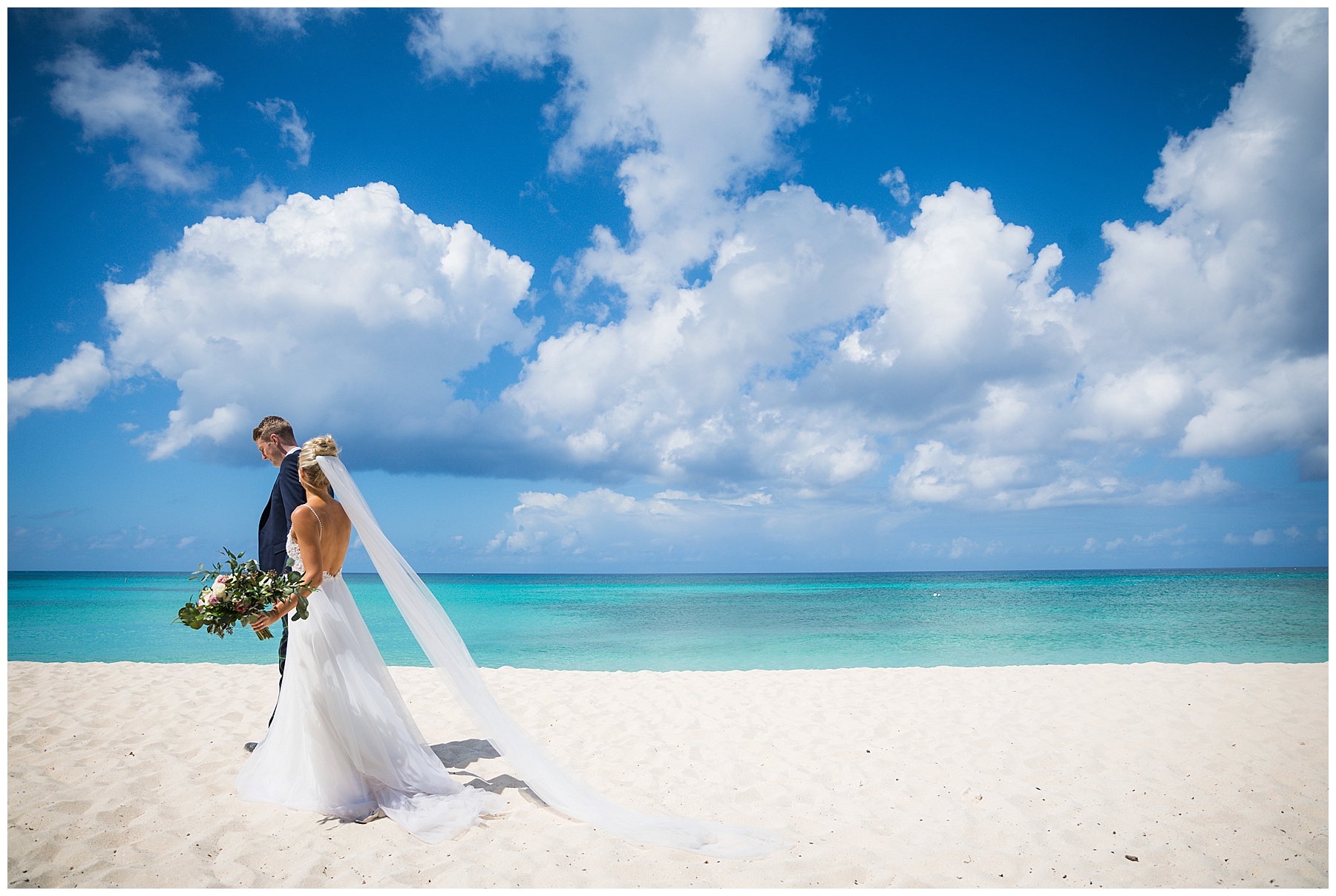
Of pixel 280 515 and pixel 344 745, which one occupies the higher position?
pixel 280 515

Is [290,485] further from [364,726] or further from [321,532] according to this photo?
[364,726]

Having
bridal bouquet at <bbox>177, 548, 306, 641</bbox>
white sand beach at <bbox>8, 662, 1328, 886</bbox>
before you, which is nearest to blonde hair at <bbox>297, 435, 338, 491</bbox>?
bridal bouquet at <bbox>177, 548, 306, 641</bbox>

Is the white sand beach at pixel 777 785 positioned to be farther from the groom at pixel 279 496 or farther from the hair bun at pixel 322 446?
the hair bun at pixel 322 446

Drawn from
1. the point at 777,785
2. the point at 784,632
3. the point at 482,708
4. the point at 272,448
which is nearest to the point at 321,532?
the point at 272,448

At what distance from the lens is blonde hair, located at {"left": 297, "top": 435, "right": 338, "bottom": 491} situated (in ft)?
13.9

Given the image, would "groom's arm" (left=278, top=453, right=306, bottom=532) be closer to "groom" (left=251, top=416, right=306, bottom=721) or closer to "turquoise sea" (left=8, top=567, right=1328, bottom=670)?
"groom" (left=251, top=416, right=306, bottom=721)

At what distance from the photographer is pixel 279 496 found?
485cm

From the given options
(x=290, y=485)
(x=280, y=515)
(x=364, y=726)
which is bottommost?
(x=364, y=726)

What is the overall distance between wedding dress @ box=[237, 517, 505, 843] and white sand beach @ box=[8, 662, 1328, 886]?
166mm

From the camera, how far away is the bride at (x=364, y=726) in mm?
4125

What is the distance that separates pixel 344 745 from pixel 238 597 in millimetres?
1175

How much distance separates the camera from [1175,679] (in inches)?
339

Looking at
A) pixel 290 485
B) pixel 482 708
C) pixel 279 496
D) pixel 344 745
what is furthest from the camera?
pixel 279 496

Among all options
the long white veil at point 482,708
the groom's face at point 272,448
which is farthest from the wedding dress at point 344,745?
the groom's face at point 272,448
